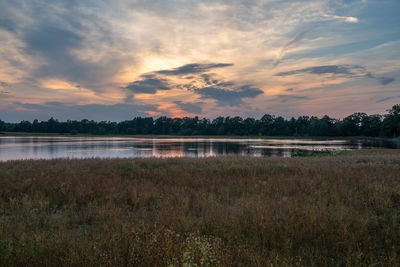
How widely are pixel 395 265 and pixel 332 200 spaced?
409cm

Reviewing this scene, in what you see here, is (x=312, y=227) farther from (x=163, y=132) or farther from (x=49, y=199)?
(x=163, y=132)

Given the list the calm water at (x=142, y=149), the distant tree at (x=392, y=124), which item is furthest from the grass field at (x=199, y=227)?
the distant tree at (x=392, y=124)

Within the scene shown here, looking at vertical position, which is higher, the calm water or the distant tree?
the distant tree

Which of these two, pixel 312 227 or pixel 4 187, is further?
pixel 4 187

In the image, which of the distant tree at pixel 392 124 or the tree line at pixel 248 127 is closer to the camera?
the distant tree at pixel 392 124

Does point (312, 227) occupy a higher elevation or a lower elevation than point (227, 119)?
lower

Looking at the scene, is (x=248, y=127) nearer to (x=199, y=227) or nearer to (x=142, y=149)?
(x=142, y=149)

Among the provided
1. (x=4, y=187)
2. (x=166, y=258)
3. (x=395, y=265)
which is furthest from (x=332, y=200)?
(x=4, y=187)

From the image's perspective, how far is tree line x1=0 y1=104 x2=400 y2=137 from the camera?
144125 mm

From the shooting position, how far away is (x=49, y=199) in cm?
880

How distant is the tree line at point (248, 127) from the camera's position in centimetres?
14412

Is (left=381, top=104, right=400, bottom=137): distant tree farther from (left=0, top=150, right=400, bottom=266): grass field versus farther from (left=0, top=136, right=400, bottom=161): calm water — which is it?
(left=0, top=150, right=400, bottom=266): grass field

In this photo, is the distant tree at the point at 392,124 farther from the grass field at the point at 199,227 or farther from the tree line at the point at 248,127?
the grass field at the point at 199,227

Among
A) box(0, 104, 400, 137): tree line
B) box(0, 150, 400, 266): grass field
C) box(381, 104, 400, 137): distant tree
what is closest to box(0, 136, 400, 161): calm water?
box(0, 150, 400, 266): grass field
